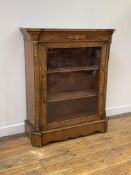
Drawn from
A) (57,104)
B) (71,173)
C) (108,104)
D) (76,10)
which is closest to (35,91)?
(57,104)

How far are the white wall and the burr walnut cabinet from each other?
0.13 metres

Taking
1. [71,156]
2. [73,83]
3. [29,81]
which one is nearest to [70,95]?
[73,83]

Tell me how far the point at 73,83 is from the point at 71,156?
824 mm

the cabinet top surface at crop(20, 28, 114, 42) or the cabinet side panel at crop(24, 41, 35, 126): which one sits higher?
the cabinet top surface at crop(20, 28, 114, 42)

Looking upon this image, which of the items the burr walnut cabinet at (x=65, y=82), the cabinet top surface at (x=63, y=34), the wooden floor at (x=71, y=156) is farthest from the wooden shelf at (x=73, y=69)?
the wooden floor at (x=71, y=156)

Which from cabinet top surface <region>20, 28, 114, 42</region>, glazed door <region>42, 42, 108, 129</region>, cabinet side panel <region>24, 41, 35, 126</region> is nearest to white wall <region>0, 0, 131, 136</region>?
cabinet side panel <region>24, 41, 35, 126</region>

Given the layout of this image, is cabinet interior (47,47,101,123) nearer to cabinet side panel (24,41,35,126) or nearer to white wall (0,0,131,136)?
cabinet side panel (24,41,35,126)

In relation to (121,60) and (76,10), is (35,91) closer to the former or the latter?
(76,10)

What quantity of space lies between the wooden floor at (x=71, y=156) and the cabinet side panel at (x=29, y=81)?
1.04ft

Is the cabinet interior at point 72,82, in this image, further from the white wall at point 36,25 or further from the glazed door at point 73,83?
the white wall at point 36,25

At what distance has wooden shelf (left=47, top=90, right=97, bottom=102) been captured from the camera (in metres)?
2.45

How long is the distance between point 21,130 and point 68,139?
0.58 metres

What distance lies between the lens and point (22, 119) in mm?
2646

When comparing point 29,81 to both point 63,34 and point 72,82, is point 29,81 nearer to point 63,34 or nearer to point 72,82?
point 72,82
